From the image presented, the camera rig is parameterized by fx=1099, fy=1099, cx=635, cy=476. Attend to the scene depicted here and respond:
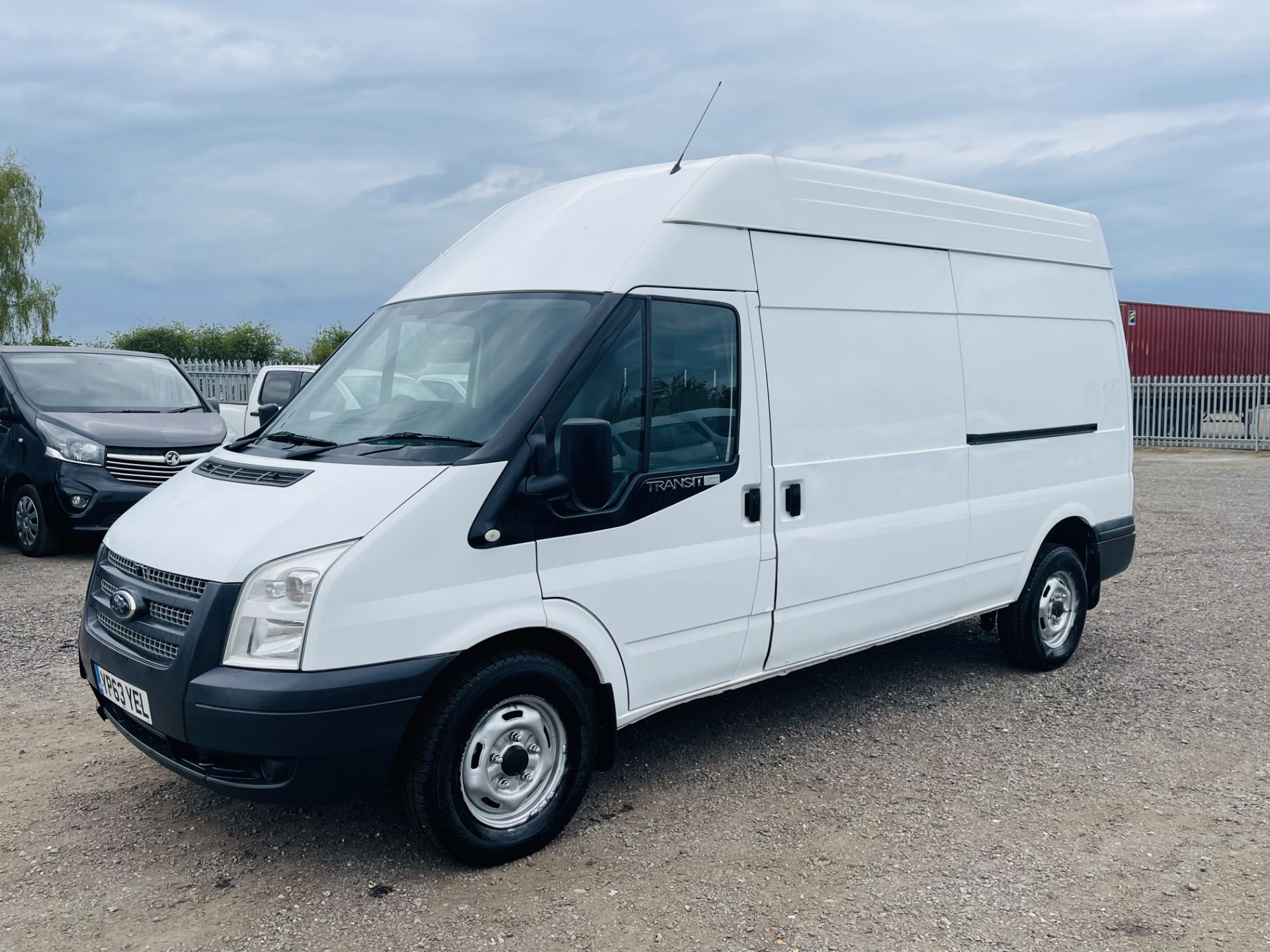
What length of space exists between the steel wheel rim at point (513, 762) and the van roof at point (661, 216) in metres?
1.62

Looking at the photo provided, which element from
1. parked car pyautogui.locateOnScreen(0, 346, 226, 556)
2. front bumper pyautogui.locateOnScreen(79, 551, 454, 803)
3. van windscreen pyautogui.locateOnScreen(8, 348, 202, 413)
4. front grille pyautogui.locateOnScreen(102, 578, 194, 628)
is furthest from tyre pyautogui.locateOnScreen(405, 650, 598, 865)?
van windscreen pyautogui.locateOnScreen(8, 348, 202, 413)

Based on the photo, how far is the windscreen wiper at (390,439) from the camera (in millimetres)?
3885

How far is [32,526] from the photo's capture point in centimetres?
991

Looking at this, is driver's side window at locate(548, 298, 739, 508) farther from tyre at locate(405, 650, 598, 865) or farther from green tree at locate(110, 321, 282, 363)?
green tree at locate(110, 321, 282, 363)

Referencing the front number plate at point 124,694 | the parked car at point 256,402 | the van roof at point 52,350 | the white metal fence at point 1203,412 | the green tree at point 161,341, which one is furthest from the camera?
the green tree at point 161,341

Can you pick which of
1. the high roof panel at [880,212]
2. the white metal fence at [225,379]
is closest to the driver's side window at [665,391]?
the high roof panel at [880,212]

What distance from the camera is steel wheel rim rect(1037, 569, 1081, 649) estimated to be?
21.1ft

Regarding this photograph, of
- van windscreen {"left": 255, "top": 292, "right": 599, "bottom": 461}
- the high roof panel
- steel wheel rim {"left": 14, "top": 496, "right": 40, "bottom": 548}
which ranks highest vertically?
the high roof panel

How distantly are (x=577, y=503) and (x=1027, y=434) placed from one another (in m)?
3.20

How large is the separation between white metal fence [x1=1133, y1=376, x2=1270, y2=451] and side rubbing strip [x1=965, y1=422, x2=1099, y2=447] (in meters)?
20.2

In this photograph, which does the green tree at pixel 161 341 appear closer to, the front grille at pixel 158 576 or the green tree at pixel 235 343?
the green tree at pixel 235 343

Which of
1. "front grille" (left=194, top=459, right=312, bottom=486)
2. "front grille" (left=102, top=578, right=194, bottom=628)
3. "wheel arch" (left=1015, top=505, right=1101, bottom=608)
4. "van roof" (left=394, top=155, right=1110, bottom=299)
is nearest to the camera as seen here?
"front grille" (left=102, top=578, right=194, bottom=628)

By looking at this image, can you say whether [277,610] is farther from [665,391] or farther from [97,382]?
[97,382]

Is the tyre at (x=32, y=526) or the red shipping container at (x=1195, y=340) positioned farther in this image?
the red shipping container at (x=1195, y=340)
